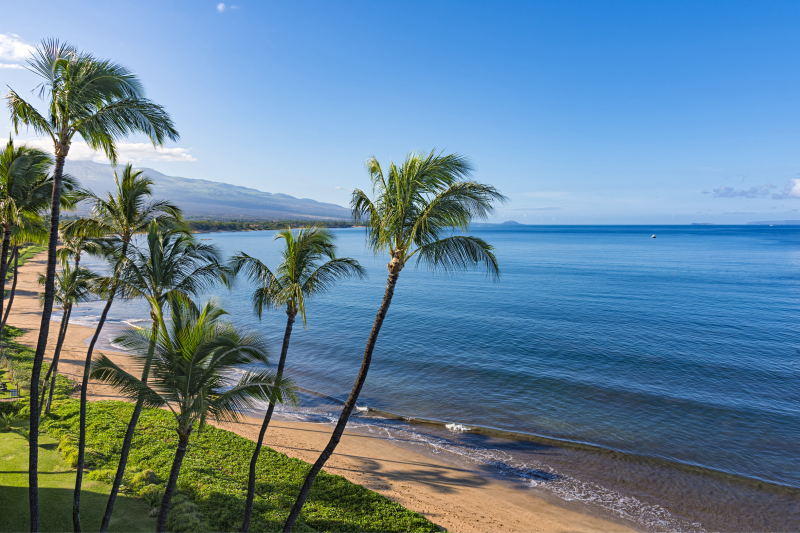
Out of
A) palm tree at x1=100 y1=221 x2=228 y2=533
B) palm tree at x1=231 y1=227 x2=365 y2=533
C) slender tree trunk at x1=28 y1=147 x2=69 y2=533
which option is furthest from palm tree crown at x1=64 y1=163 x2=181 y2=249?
palm tree at x1=231 y1=227 x2=365 y2=533

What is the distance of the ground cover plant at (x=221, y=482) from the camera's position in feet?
41.7

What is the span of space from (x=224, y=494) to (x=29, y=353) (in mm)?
24289

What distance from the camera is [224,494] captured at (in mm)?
13891

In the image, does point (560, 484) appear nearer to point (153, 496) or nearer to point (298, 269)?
point (298, 269)

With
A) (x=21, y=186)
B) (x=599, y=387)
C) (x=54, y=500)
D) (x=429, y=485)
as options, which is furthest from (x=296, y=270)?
(x=599, y=387)

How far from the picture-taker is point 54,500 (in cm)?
1233

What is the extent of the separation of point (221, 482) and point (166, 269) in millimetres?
8574

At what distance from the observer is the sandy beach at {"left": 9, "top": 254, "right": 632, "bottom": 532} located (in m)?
14.5

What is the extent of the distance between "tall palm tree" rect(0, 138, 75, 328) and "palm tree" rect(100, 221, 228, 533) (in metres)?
3.36

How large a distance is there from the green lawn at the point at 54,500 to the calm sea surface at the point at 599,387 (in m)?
10.9

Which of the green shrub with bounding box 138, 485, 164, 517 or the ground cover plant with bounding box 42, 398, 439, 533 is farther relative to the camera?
the ground cover plant with bounding box 42, 398, 439, 533

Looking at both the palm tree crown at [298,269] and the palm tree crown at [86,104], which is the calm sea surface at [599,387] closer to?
the palm tree crown at [298,269]

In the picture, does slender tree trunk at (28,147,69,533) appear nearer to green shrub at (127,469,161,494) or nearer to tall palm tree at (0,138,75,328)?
tall palm tree at (0,138,75,328)

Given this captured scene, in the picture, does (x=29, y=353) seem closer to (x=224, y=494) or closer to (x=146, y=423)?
(x=146, y=423)
